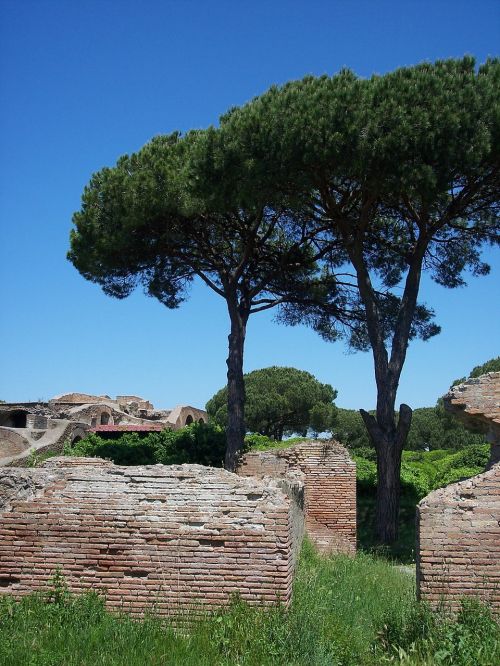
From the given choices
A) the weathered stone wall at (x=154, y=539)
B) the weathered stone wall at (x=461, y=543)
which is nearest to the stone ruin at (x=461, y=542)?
the weathered stone wall at (x=461, y=543)

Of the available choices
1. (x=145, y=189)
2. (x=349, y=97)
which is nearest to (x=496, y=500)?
(x=349, y=97)

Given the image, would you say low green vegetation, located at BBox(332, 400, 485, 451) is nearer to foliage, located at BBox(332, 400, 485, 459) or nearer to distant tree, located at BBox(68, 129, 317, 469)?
foliage, located at BBox(332, 400, 485, 459)

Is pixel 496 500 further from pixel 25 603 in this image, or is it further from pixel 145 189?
pixel 145 189

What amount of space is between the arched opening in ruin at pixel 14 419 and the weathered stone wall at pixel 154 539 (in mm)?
23257

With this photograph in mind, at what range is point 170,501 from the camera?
19.2 ft

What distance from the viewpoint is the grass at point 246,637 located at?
15.3 feet

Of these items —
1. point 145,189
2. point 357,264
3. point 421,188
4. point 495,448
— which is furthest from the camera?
point 145,189

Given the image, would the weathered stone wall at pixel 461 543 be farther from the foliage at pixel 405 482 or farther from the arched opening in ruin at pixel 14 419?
the arched opening in ruin at pixel 14 419

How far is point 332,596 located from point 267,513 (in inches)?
60.3

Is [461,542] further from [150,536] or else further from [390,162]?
[390,162]

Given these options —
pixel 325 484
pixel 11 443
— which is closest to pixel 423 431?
pixel 11 443

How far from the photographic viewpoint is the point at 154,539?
571cm

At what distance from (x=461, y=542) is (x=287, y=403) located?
83.6 feet

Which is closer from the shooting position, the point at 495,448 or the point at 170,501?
the point at 170,501
